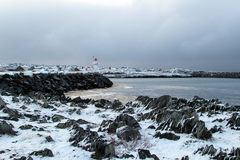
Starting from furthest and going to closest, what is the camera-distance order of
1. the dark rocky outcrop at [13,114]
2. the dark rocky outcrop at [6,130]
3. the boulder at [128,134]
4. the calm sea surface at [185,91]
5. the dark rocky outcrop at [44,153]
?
the calm sea surface at [185,91] < the dark rocky outcrop at [13,114] < the dark rocky outcrop at [6,130] < the boulder at [128,134] < the dark rocky outcrop at [44,153]

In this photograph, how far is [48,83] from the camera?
69.8 metres

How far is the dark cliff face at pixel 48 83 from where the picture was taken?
60.2 m

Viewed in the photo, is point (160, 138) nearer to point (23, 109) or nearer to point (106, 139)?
point (106, 139)

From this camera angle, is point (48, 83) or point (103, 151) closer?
point (103, 151)

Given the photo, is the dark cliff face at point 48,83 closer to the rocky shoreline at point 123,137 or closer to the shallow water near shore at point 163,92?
the shallow water near shore at point 163,92

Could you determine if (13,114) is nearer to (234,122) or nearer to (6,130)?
(6,130)

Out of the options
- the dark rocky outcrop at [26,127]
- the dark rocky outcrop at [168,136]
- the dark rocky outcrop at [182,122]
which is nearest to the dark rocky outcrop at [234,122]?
the dark rocky outcrop at [182,122]

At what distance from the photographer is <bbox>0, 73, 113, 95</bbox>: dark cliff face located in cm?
6017

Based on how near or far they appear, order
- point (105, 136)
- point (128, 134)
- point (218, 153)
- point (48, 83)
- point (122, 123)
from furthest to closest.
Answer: point (48, 83), point (122, 123), point (105, 136), point (128, 134), point (218, 153)

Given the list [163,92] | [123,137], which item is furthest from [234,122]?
[163,92]

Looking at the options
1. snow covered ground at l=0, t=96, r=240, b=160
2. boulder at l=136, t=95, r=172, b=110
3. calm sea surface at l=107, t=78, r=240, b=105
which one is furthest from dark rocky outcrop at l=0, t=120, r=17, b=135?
calm sea surface at l=107, t=78, r=240, b=105

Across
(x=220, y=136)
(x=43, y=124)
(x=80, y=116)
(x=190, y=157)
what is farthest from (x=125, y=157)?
(x=80, y=116)

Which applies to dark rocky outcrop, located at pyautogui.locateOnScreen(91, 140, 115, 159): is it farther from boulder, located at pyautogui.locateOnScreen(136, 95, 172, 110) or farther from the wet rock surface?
boulder, located at pyautogui.locateOnScreen(136, 95, 172, 110)

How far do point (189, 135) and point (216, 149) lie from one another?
3.47 meters
